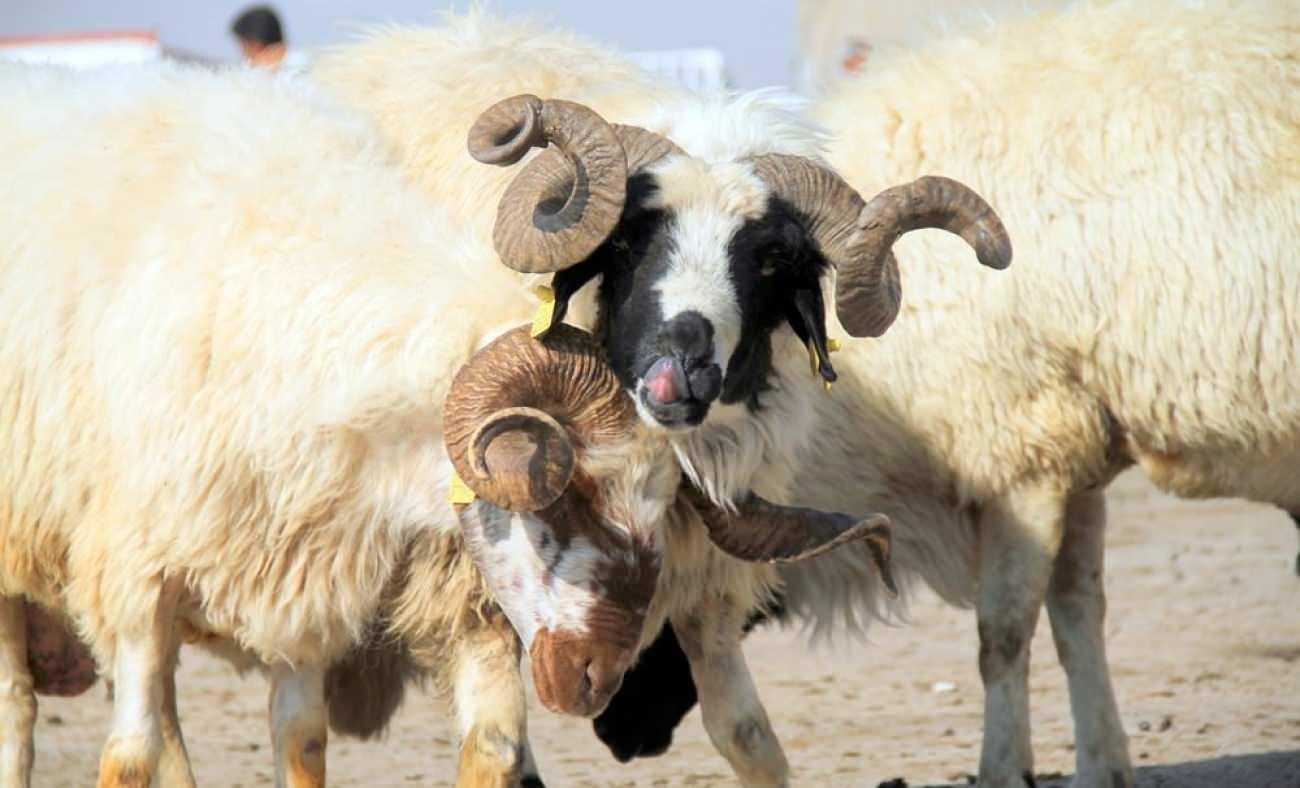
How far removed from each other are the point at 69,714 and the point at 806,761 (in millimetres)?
3296

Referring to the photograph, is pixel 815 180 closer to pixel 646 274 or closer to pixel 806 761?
pixel 646 274

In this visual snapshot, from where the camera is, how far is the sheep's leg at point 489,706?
4926mm

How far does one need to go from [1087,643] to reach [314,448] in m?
3.21

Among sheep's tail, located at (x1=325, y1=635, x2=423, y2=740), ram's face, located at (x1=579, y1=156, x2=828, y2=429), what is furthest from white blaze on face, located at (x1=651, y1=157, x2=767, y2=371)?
sheep's tail, located at (x1=325, y1=635, x2=423, y2=740)

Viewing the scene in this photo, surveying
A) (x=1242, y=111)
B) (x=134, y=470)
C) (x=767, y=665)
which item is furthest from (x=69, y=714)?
(x=1242, y=111)

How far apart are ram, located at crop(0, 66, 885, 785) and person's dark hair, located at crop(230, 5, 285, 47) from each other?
3.95 m

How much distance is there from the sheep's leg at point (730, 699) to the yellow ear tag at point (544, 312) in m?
1.08

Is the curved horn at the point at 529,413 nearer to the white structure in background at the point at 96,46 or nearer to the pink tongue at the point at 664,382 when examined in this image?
the pink tongue at the point at 664,382

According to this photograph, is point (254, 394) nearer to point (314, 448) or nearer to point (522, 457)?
point (314, 448)

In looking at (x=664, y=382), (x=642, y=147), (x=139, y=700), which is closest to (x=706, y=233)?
(x=642, y=147)

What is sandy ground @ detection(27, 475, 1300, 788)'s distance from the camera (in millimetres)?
6914

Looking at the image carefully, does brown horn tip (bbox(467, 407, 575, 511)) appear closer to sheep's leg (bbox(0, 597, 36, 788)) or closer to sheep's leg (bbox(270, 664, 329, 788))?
sheep's leg (bbox(270, 664, 329, 788))

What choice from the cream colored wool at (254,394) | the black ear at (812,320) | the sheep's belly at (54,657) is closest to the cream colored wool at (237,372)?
the cream colored wool at (254,394)

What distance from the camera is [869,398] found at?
627 cm
